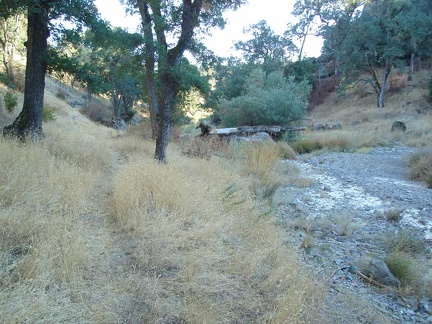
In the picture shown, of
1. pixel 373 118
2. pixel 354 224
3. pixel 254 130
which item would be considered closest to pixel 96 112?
pixel 254 130

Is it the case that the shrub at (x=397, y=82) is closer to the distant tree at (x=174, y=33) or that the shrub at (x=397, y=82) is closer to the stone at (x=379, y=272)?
the distant tree at (x=174, y=33)

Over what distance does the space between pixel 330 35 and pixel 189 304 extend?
36.3 meters

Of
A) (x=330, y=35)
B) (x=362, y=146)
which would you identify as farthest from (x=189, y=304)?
(x=330, y=35)

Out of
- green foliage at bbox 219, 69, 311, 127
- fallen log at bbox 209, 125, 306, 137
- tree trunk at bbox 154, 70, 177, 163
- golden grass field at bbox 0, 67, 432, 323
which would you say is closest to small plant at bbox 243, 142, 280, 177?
tree trunk at bbox 154, 70, 177, 163

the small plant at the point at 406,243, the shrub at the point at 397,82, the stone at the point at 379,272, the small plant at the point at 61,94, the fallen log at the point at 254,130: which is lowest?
the stone at the point at 379,272

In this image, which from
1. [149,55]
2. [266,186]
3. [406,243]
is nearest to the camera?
[406,243]

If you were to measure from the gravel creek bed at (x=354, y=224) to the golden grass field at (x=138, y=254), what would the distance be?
416 millimetres

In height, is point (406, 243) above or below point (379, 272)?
above

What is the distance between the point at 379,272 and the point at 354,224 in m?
1.30

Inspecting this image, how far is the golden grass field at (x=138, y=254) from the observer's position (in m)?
1.97

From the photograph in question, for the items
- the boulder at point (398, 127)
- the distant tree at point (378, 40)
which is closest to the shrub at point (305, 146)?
the boulder at point (398, 127)

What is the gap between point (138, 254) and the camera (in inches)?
104

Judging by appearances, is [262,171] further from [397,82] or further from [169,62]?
[397,82]

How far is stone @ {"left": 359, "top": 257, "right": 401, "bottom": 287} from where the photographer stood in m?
2.99
